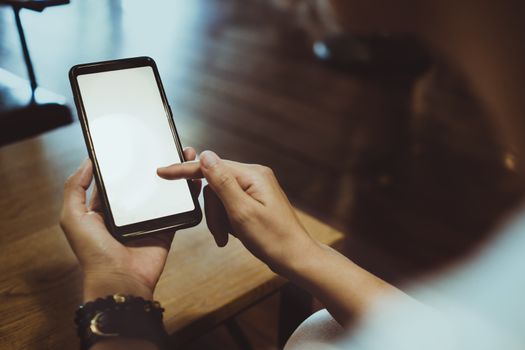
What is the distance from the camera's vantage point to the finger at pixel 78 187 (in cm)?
48

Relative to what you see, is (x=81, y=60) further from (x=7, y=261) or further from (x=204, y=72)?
(x=204, y=72)

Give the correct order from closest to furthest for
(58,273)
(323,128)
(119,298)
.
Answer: (119,298)
(58,273)
(323,128)

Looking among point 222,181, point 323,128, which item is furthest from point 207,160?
point 323,128

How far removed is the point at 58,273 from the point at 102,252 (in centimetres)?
13

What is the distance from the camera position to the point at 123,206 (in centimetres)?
48

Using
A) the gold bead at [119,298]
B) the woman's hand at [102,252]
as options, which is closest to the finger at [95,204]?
the woman's hand at [102,252]

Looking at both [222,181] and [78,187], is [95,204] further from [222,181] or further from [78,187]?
[222,181]

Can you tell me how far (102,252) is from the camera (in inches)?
18.2

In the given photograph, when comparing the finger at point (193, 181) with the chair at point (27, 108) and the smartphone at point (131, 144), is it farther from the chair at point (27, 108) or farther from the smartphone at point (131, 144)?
the chair at point (27, 108)

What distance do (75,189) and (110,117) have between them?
0.26 feet

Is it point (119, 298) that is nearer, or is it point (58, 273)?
point (119, 298)

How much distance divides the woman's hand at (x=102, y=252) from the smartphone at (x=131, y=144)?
0.02 m

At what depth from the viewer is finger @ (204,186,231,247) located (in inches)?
19.5

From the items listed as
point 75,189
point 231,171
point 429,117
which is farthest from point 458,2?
point 429,117
